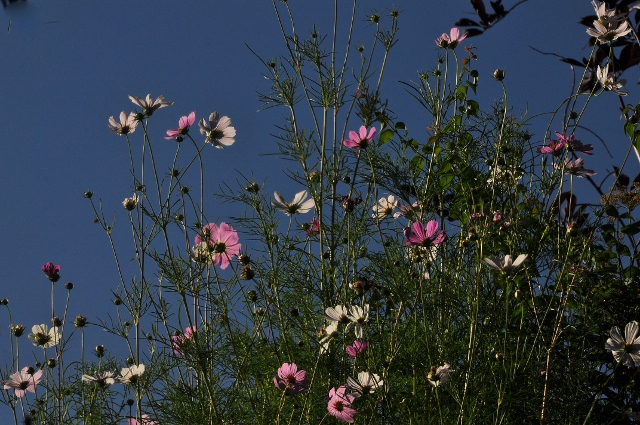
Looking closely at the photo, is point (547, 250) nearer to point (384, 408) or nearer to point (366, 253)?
point (366, 253)

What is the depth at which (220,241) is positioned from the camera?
210cm

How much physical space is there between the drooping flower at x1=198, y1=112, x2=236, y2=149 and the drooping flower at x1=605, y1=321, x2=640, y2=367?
3.65 feet

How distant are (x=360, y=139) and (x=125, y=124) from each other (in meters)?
0.75

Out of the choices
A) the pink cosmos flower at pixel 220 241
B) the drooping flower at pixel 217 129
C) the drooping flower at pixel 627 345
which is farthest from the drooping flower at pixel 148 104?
the drooping flower at pixel 627 345

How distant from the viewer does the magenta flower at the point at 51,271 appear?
2740mm

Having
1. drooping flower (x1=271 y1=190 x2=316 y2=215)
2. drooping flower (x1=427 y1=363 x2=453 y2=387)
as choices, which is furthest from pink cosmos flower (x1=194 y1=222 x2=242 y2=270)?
drooping flower (x1=427 y1=363 x2=453 y2=387)

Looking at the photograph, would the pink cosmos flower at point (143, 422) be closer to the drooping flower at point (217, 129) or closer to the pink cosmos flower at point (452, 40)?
the drooping flower at point (217, 129)

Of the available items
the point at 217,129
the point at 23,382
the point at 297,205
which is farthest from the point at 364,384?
the point at 23,382

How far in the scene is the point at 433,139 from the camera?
238 cm

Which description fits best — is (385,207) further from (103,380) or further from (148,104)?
(103,380)

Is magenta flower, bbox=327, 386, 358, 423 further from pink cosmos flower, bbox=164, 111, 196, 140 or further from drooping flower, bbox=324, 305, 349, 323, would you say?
pink cosmos flower, bbox=164, 111, 196, 140

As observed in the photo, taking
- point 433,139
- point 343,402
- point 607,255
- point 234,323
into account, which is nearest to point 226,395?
point 234,323

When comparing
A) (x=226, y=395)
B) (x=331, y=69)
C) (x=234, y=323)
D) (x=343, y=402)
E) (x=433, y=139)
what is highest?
(x=331, y=69)

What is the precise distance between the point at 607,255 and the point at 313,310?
0.96 metres
